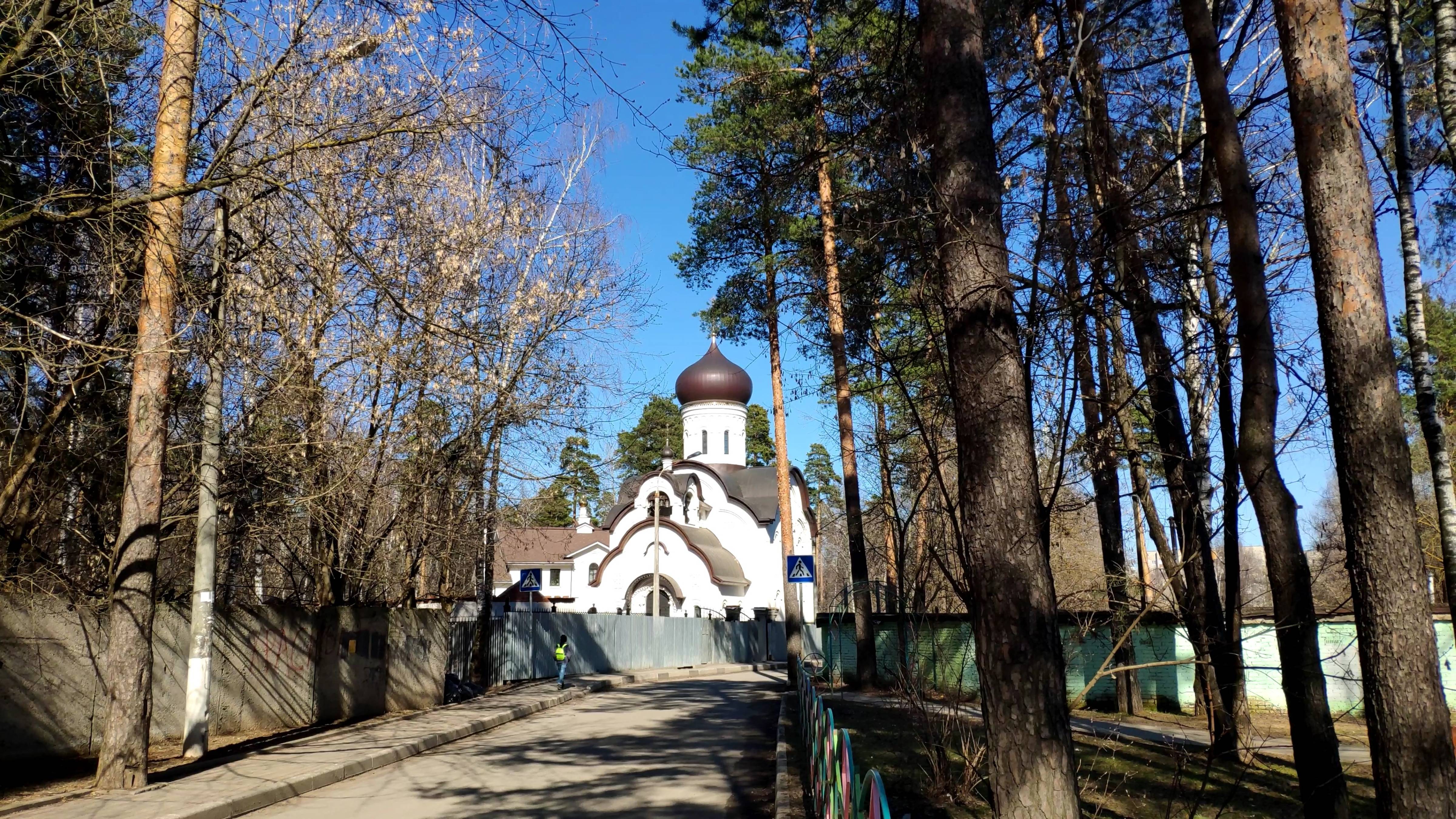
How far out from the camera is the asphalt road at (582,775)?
30.9ft

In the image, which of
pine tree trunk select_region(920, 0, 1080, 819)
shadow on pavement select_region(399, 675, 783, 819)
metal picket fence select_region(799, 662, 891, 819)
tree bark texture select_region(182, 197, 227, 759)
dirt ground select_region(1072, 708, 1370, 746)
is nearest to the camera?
metal picket fence select_region(799, 662, 891, 819)

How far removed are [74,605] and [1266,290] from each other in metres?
12.2

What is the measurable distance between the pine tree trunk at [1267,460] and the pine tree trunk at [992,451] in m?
2.39

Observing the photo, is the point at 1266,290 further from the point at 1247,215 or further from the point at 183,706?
the point at 183,706

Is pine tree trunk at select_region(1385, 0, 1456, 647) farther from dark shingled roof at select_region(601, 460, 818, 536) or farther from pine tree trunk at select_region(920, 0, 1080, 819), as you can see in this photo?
dark shingled roof at select_region(601, 460, 818, 536)

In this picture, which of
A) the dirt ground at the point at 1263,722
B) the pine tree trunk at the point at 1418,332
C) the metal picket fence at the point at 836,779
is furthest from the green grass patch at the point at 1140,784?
the dirt ground at the point at 1263,722

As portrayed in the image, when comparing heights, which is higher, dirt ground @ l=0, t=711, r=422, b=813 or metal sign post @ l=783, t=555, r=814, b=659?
metal sign post @ l=783, t=555, r=814, b=659

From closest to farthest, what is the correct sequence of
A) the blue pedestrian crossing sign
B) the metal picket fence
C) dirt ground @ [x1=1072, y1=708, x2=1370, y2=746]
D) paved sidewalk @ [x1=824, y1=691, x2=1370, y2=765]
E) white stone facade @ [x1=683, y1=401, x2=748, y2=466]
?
1. the metal picket fence
2. paved sidewalk @ [x1=824, y1=691, x2=1370, y2=765]
3. dirt ground @ [x1=1072, y1=708, x2=1370, y2=746]
4. the blue pedestrian crossing sign
5. white stone facade @ [x1=683, y1=401, x2=748, y2=466]

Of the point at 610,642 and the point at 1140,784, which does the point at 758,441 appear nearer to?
the point at 610,642

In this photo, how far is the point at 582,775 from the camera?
11539 mm

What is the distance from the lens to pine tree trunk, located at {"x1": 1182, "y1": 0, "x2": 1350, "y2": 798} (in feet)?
23.1

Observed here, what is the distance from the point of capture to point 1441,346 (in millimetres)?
26141

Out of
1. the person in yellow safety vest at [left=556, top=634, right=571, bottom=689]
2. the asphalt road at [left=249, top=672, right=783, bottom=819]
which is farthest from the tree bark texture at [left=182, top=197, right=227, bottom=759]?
the person in yellow safety vest at [left=556, top=634, right=571, bottom=689]

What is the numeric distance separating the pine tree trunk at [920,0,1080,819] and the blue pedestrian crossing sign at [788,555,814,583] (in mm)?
16048
